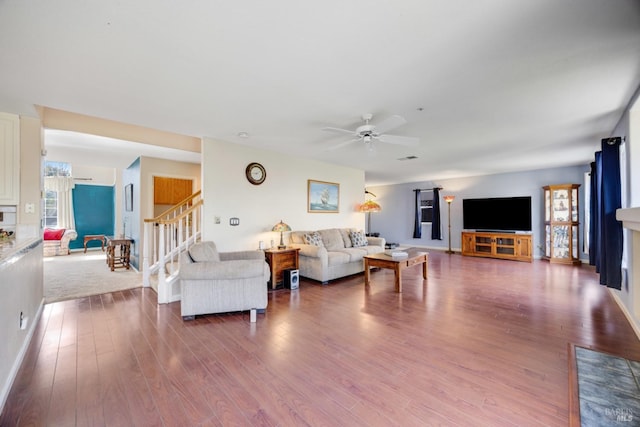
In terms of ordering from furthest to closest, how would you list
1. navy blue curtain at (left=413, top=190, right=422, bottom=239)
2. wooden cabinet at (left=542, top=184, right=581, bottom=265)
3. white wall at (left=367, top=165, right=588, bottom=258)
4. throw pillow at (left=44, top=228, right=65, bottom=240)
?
navy blue curtain at (left=413, top=190, right=422, bottom=239), throw pillow at (left=44, top=228, right=65, bottom=240), white wall at (left=367, top=165, right=588, bottom=258), wooden cabinet at (left=542, top=184, right=581, bottom=265)

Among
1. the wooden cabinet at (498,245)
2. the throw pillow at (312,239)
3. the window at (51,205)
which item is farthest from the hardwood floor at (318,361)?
the window at (51,205)

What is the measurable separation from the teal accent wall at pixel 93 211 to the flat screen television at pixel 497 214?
11.8m

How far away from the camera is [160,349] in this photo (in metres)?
2.49

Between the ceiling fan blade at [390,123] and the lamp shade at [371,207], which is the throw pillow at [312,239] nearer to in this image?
the lamp shade at [371,207]

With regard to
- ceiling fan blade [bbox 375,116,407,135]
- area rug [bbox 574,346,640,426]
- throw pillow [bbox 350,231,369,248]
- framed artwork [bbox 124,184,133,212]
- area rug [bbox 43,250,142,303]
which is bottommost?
area rug [bbox 574,346,640,426]

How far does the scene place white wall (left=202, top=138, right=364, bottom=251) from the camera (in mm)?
4520

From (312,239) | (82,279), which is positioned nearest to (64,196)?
(82,279)

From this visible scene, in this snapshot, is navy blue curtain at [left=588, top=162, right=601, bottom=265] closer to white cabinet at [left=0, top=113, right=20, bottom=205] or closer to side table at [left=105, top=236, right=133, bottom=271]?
white cabinet at [left=0, top=113, right=20, bottom=205]

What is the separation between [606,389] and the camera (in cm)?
194

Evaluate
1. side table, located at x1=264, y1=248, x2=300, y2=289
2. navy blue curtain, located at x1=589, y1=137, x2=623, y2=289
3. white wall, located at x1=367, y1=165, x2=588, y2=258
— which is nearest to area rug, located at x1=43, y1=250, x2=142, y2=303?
side table, located at x1=264, y1=248, x2=300, y2=289

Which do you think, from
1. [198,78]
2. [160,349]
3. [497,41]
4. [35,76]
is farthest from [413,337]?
[35,76]

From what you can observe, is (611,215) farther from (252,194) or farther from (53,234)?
(53,234)

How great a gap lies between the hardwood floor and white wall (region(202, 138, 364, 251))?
141 cm

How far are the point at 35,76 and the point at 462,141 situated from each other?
5388 mm
